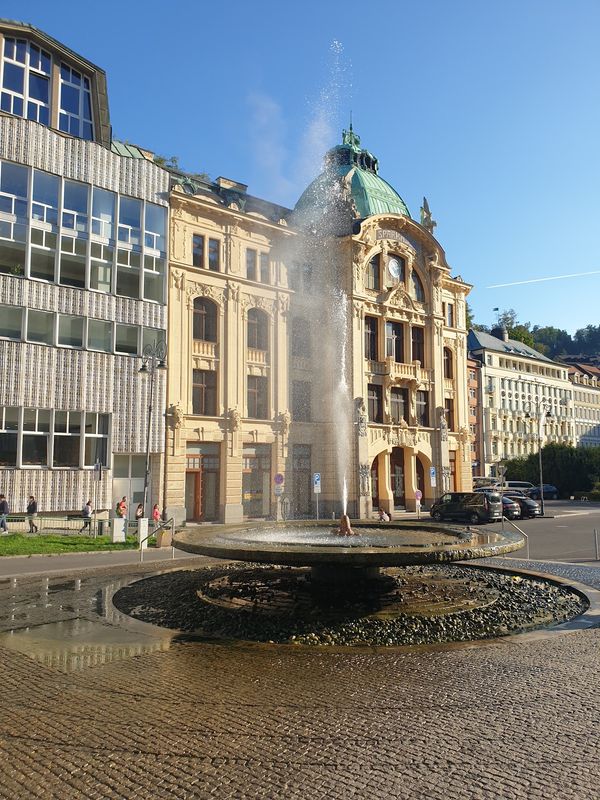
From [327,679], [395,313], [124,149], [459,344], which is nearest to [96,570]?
[327,679]

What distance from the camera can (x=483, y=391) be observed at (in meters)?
78.0

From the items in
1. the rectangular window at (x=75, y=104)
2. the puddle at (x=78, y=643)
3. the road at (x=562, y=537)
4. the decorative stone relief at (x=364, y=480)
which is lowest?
the road at (x=562, y=537)

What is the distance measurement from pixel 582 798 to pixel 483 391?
250 ft

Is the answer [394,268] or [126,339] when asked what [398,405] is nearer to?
[394,268]


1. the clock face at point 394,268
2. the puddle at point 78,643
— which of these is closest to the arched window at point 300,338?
the clock face at point 394,268

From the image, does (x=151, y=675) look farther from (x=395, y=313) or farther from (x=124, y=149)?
(x=395, y=313)

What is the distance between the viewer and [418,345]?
51.5 metres

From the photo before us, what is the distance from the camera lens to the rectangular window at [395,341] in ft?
159

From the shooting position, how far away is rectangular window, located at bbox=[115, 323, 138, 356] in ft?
110

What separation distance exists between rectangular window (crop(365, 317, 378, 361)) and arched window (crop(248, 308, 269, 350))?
9.33 meters

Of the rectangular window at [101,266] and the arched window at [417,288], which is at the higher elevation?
the arched window at [417,288]

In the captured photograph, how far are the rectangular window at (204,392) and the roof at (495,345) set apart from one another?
49178mm

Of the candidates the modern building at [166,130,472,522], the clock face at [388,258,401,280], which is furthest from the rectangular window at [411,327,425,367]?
the clock face at [388,258,401,280]

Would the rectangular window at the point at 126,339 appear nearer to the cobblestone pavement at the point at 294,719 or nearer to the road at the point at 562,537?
the road at the point at 562,537
